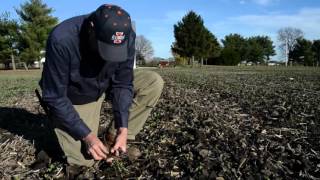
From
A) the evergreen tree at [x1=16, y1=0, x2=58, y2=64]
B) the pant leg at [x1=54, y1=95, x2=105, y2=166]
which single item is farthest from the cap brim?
the evergreen tree at [x1=16, y1=0, x2=58, y2=64]

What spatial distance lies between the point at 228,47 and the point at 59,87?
8918 centimetres

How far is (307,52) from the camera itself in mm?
97250

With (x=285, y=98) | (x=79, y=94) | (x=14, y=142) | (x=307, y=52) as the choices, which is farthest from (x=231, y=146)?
(x=307, y=52)

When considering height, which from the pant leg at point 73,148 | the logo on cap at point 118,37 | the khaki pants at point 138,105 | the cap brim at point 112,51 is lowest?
the pant leg at point 73,148

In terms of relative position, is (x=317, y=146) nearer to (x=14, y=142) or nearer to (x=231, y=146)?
(x=231, y=146)

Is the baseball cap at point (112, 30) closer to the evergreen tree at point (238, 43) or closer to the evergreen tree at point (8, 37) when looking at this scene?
the evergreen tree at point (8, 37)

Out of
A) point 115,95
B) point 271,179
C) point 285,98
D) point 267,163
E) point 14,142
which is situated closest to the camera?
point 271,179

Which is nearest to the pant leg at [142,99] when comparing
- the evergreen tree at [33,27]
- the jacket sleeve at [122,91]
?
the jacket sleeve at [122,91]

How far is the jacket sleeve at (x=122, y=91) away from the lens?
3.98 m

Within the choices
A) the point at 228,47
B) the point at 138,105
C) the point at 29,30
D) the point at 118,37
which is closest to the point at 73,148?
the point at 138,105

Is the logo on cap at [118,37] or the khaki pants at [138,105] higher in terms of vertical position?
the logo on cap at [118,37]

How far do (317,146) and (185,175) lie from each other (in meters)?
1.30

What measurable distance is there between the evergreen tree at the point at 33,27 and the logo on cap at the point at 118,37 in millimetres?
52430

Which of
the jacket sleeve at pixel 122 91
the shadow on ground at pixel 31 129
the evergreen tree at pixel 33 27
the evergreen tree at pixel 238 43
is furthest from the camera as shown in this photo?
the evergreen tree at pixel 238 43
